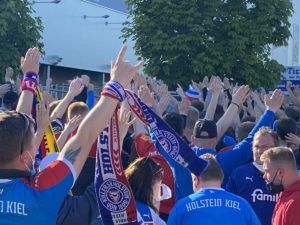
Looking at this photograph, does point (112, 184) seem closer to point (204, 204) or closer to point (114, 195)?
point (114, 195)

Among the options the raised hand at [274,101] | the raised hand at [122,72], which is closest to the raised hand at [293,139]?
the raised hand at [274,101]

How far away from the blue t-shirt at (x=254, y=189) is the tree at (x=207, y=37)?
56.5 feet

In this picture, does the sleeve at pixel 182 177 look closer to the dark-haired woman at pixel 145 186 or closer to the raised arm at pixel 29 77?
the dark-haired woman at pixel 145 186

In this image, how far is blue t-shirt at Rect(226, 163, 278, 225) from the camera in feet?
17.6

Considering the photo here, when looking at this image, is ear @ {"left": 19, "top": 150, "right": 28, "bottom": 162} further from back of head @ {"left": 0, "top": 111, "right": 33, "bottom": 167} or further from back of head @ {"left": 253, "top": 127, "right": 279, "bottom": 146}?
back of head @ {"left": 253, "top": 127, "right": 279, "bottom": 146}

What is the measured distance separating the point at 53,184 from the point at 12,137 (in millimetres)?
302

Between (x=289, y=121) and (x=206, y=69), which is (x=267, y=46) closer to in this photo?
(x=206, y=69)

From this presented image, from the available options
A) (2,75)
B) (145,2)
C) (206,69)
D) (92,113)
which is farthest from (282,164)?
(145,2)

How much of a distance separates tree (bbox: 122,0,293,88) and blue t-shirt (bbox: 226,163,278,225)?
17.2 metres

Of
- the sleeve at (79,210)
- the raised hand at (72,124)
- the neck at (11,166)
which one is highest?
the raised hand at (72,124)

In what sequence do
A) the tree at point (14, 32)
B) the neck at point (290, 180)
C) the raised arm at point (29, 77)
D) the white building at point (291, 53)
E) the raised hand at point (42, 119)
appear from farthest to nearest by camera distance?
the white building at point (291, 53)
the tree at point (14, 32)
the neck at point (290, 180)
the raised hand at point (42, 119)
the raised arm at point (29, 77)

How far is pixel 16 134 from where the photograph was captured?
111 inches

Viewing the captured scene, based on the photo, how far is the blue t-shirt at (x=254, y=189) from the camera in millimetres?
5375

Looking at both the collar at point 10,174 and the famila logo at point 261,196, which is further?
the famila logo at point 261,196
